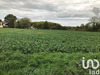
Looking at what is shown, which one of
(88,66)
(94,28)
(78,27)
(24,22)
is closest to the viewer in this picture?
(88,66)

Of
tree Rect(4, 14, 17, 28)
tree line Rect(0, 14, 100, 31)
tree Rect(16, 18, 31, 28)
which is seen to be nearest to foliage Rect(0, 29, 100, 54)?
tree line Rect(0, 14, 100, 31)

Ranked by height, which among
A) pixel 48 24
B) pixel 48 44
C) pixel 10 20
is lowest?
pixel 48 44

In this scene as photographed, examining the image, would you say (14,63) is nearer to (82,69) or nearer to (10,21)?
(82,69)

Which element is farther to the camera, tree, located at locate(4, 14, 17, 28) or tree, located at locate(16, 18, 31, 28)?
tree, located at locate(4, 14, 17, 28)

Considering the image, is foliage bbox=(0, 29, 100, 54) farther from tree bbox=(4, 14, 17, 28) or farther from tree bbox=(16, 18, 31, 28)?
tree bbox=(4, 14, 17, 28)

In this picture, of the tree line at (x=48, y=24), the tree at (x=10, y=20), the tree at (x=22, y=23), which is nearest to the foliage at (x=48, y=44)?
the tree line at (x=48, y=24)

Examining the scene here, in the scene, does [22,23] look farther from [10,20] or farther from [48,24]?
[48,24]

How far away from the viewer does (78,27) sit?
187 ft

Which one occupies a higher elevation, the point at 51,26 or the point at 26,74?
the point at 51,26

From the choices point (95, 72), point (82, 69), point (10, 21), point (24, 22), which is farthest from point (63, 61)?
point (10, 21)

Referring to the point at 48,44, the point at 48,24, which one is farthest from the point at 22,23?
the point at 48,44

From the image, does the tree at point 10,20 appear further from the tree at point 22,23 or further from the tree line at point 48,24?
the tree at point 22,23

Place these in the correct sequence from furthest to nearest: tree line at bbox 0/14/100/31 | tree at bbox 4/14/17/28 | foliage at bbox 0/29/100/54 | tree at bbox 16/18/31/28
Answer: tree at bbox 4/14/17/28, tree at bbox 16/18/31/28, tree line at bbox 0/14/100/31, foliage at bbox 0/29/100/54

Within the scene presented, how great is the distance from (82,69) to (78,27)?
55.5 metres
